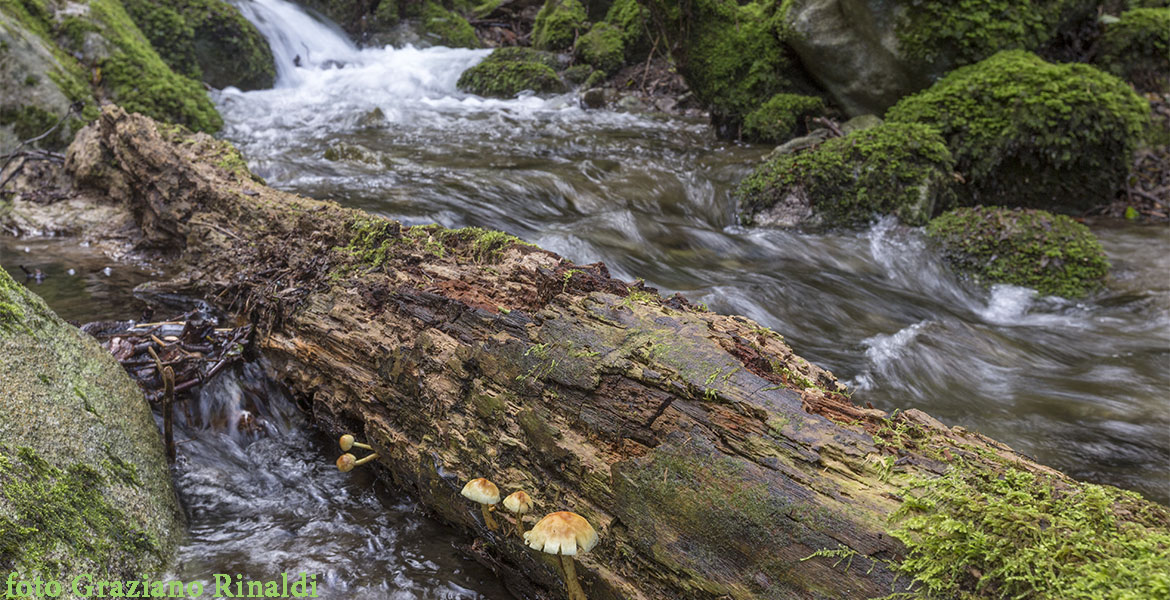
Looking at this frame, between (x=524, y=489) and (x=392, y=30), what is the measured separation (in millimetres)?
21377

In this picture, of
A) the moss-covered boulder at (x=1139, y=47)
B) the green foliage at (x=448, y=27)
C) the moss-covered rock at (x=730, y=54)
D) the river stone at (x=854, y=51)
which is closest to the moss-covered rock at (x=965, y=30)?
the river stone at (x=854, y=51)

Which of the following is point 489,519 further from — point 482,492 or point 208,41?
point 208,41

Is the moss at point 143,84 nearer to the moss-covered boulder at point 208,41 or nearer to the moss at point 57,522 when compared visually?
the moss-covered boulder at point 208,41

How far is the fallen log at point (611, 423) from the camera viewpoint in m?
1.95

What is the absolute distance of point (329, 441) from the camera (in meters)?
3.82

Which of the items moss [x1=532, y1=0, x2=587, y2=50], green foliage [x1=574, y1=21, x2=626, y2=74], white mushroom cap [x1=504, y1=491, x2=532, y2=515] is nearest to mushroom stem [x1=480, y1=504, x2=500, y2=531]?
white mushroom cap [x1=504, y1=491, x2=532, y2=515]

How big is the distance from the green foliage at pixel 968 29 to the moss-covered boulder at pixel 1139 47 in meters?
1.46

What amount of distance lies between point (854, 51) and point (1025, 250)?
13.5 ft

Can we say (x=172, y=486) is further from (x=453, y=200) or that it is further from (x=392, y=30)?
(x=392, y=30)

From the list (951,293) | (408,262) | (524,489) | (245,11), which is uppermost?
(245,11)

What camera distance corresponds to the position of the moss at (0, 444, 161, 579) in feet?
7.34

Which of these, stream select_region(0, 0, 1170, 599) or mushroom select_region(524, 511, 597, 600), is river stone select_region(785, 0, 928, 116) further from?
mushroom select_region(524, 511, 597, 600)

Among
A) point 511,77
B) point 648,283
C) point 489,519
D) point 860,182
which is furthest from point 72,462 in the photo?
point 511,77

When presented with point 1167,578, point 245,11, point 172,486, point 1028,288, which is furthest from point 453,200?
point 245,11
